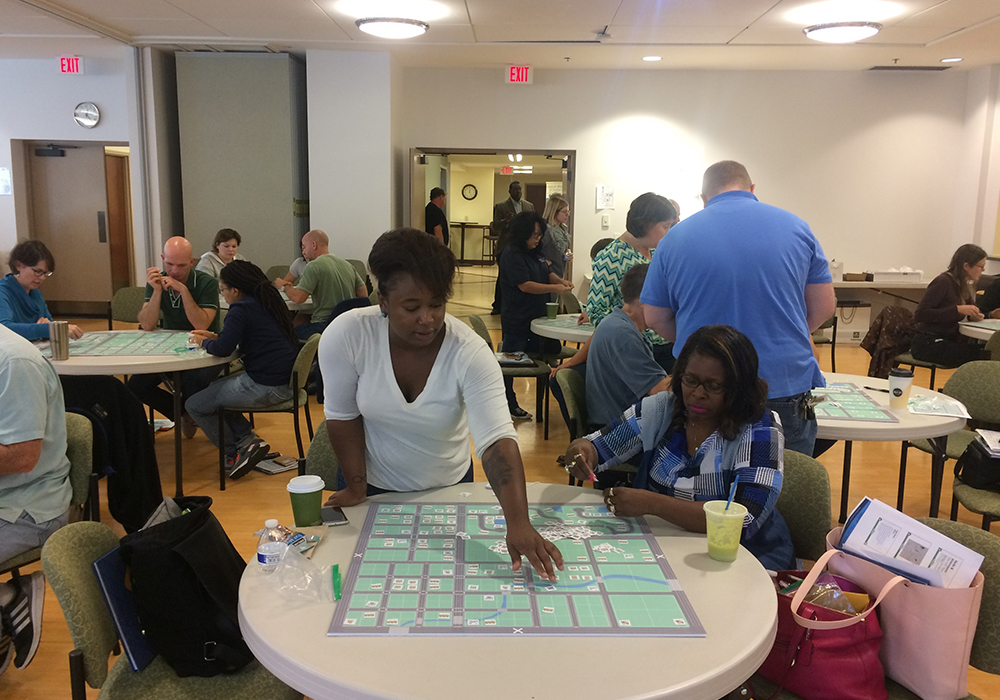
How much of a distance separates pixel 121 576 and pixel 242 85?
7.09 meters

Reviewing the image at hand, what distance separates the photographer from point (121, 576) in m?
1.66

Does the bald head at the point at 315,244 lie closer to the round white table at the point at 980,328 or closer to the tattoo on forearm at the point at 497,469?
the tattoo on forearm at the point at 497,469

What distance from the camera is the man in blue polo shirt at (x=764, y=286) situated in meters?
2.45

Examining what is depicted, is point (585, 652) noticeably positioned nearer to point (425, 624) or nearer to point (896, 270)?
point (425, 624)

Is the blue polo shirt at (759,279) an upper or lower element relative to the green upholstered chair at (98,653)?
upper

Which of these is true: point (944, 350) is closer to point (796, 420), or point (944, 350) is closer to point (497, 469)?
point (796, 420)

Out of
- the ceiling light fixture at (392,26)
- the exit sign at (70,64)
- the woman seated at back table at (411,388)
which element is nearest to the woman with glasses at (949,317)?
the ceiling light fixture at (392,26)

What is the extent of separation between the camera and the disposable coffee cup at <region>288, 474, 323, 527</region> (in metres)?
1.75

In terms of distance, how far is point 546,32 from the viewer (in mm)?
6789

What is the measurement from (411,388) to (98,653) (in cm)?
89

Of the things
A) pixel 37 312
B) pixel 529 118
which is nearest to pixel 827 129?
pixel 529 118

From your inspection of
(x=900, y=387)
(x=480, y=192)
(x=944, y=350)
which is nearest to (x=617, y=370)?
(x=900, y=387)

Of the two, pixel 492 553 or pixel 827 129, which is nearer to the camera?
pixel 492 553

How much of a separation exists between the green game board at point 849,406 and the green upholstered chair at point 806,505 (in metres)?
0.79
